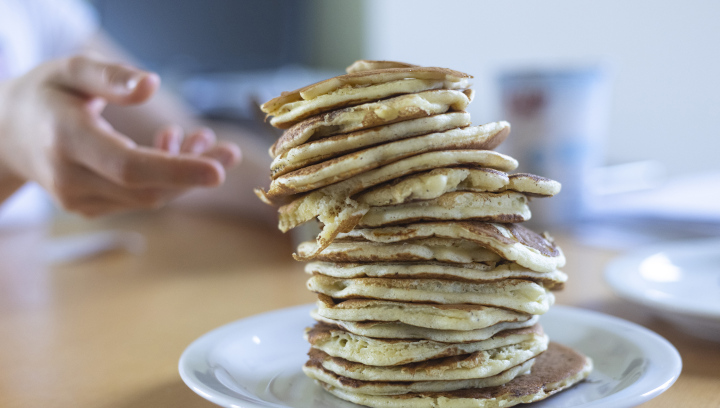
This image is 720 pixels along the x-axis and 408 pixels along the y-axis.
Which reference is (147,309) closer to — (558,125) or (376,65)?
(376,65)

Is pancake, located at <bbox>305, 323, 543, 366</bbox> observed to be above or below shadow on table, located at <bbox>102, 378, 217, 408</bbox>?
above

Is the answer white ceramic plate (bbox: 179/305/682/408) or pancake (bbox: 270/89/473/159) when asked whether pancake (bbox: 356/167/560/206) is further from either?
white ceramic plate (bbox: 179/305/682/408)

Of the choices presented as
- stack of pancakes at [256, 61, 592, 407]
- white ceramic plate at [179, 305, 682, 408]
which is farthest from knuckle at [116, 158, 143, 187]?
stack of pancakes at [256, 61, 592, 407]

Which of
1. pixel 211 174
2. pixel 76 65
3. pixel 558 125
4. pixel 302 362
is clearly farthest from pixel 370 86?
pixel 558 125

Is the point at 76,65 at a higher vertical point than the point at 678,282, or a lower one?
higher

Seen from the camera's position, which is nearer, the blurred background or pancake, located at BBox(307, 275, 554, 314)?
pancake, located at BBox(307, 275, 554, 314)

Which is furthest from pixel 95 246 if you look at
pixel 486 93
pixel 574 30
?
pixel 486 93

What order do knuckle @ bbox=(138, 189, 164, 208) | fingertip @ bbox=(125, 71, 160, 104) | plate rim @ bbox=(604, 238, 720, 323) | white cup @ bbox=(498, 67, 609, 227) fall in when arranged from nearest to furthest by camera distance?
plate rim @ bbox=(604, 238, 720, 323) < fingertip @ bbox=(125, 71, 160, 104) < knuckle @ bbox=(138, 189, 164, 208) < white cup @ bbox=(498, 67, 609, 227)

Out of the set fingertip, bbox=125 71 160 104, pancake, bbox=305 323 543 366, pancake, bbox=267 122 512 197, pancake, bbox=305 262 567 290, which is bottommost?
pancake, bbox=305 323 543 366
